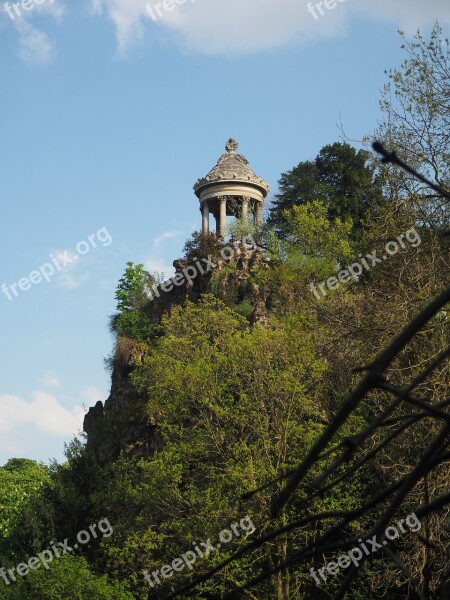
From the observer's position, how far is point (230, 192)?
152 ft

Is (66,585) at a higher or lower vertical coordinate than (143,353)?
lower

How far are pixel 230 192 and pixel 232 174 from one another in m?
0.94

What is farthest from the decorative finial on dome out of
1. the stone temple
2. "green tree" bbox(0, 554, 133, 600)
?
"green tree" bbox(0, 554, 133, 600)

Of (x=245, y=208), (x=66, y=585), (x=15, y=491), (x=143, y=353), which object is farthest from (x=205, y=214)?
(x=66, y=585)

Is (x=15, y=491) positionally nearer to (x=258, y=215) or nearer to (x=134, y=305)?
(x=134, y=305)

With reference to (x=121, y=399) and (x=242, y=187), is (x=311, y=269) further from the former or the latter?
(x=242, y=187)

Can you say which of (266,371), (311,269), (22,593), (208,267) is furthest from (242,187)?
(22,593)

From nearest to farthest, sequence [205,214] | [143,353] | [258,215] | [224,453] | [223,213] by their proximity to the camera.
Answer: [224,453] < [143,353] < [223,213] < [258,215] < [205,214]

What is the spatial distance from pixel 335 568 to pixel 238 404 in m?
4.93

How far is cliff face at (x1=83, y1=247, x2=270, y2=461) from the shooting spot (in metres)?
33.5

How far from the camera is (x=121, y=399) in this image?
3731 centimetres

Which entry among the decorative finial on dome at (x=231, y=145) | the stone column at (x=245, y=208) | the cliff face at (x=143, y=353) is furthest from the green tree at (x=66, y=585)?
the decorative finial on dome at (x=231, y=145)

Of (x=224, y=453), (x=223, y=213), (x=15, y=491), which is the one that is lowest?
(x=224, y=453)

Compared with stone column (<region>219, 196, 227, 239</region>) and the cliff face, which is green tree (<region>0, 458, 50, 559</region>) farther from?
stone column (<region>219, 196, 227, 239</region>)
